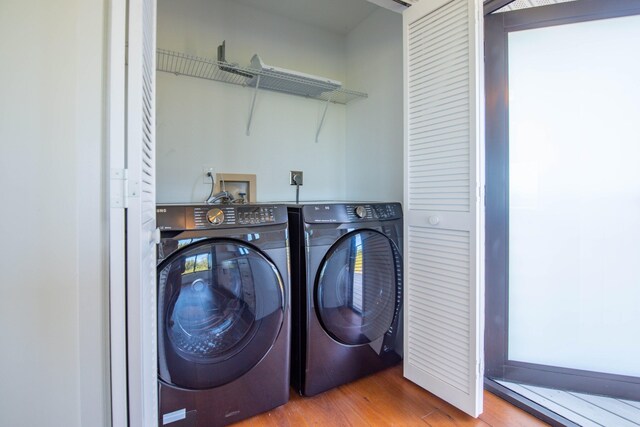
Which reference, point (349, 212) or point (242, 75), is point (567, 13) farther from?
point (242, 75)

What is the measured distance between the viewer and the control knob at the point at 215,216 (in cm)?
115

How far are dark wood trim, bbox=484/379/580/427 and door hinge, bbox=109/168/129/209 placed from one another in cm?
181

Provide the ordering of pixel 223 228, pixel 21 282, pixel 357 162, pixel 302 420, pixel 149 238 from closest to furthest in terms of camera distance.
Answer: pixel 21 282, pixel 149 238, pixel 223 228, pixel 302 420, pixel 357 162

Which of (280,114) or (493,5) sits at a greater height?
(493,5)

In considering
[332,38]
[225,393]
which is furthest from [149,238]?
[332,38]

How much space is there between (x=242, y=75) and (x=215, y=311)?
1444 mm

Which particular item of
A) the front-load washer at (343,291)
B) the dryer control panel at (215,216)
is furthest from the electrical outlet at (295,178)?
the dryer control panel at (215,216)

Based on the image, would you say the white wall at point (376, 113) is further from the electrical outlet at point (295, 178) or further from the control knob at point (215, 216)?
the control knob at point (215, 216)

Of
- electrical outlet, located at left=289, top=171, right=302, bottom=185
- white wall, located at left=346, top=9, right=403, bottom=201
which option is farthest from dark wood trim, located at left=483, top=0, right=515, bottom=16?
electrical outlet, located at left=289, top=171, right=302, bottom=185

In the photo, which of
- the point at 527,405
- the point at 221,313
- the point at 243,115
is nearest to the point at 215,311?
the point at 221,313

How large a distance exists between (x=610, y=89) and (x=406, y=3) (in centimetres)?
106

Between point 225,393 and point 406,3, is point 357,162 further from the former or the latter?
point 225,393

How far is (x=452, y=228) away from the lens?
1321 mm

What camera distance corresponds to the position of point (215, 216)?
1.17 metres
